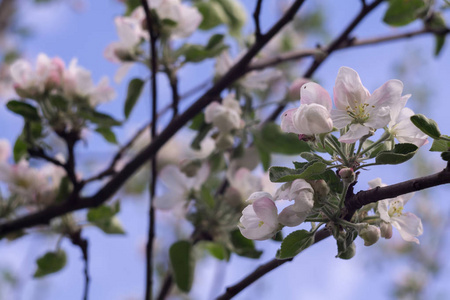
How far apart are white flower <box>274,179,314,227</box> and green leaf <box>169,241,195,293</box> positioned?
0.55m

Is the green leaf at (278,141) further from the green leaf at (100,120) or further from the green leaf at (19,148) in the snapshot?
the green leaf at (19,148)

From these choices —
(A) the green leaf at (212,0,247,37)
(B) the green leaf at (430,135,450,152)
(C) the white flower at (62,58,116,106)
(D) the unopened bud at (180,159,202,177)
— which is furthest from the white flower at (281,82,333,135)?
(A) the green leaf at (212,0,247,37)

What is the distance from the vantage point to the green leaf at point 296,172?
21.8 inches

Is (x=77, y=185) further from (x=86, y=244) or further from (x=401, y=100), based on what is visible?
(x=401, y=100)

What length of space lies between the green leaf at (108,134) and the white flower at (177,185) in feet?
0.60

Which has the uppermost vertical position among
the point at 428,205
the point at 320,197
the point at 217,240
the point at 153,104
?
the point at 320,197

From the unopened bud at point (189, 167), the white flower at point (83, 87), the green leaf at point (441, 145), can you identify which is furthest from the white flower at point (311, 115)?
the white flower at point (83, 87)

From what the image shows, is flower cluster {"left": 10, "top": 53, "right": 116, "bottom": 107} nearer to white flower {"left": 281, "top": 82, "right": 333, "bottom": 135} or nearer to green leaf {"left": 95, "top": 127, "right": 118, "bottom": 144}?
green leaf {"left": 95, "top": 127, "right": 118, "bottom": 144}

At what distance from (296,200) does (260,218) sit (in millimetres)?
57

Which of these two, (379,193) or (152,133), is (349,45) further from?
(379,193)

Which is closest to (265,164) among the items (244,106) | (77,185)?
(244,106)

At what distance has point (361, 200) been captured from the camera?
1.87ft

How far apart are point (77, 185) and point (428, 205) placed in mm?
3899

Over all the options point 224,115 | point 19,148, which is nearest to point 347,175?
point 224,115
